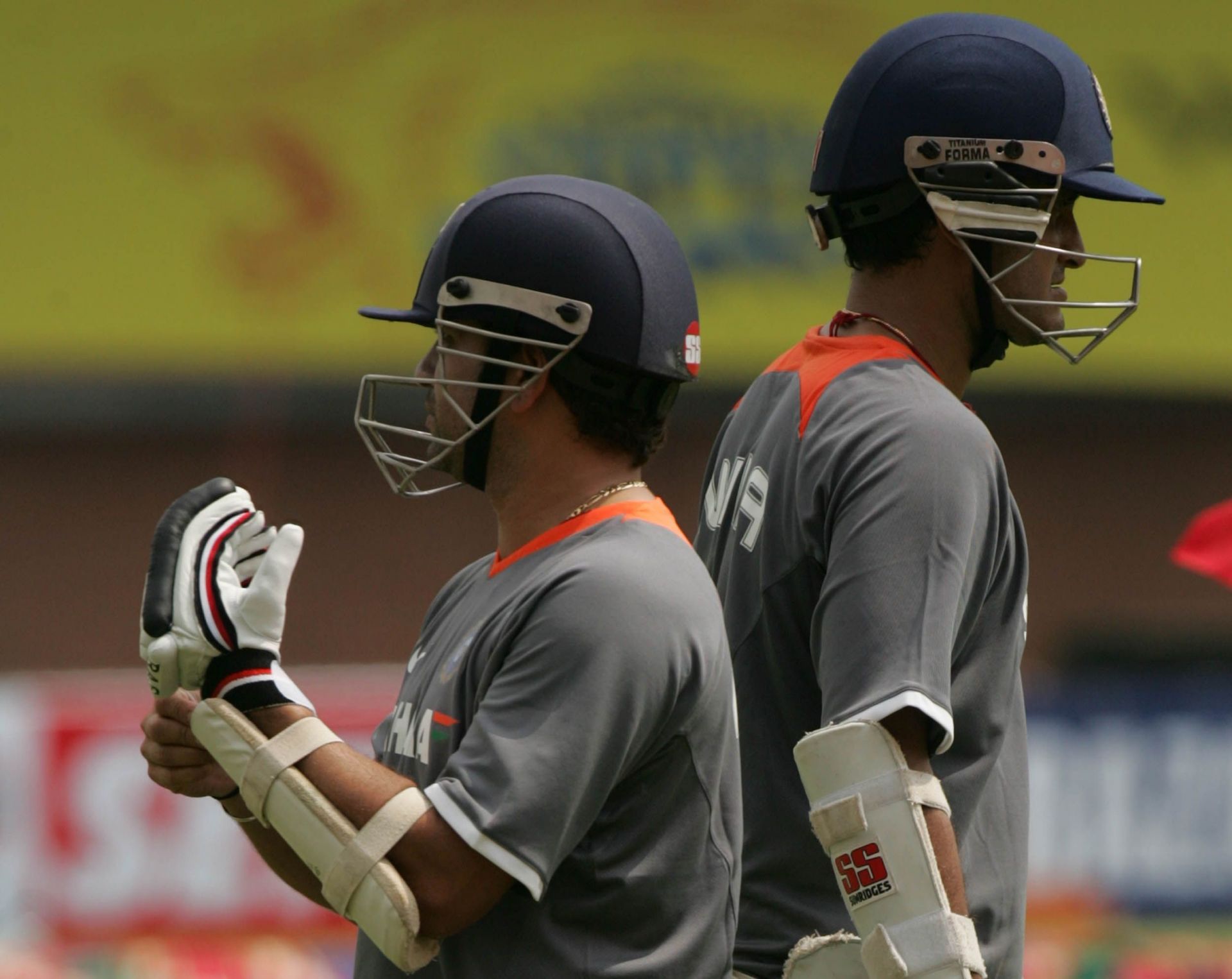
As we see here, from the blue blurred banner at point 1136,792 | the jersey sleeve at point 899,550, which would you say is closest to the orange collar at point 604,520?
the jersey sleeve at point 899,550

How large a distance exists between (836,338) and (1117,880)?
548 centimetres

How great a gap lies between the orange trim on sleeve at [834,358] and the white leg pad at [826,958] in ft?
2.25

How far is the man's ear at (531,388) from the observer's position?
98.8 inches

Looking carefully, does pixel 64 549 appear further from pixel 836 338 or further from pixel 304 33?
pixel 836 338

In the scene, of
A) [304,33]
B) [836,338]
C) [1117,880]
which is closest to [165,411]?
[304,33]

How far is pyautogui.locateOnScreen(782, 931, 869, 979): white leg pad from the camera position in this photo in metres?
2.59

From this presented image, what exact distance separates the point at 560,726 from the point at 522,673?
0.27 ft

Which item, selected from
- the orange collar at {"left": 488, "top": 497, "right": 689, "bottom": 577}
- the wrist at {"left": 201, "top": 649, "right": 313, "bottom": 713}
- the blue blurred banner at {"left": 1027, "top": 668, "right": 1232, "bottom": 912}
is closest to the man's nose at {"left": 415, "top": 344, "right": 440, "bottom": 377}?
the orange collar at {"left": 488, "top": 497, "right": 689, "bottom": 577}

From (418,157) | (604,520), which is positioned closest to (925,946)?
(604,520)

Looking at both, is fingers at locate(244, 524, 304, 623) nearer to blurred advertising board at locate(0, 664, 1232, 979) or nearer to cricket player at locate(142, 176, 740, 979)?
cricket player at locate(142, 176, 740, 979)

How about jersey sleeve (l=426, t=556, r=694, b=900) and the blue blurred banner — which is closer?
jersey sleeve (l=426, t=556, r=694, b=900)

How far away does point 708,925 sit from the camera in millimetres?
2324

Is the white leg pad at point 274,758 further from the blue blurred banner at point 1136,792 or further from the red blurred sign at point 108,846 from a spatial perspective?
the blue blurred banner at point 1136,792

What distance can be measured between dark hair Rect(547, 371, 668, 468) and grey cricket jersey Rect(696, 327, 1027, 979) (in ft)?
0.85
